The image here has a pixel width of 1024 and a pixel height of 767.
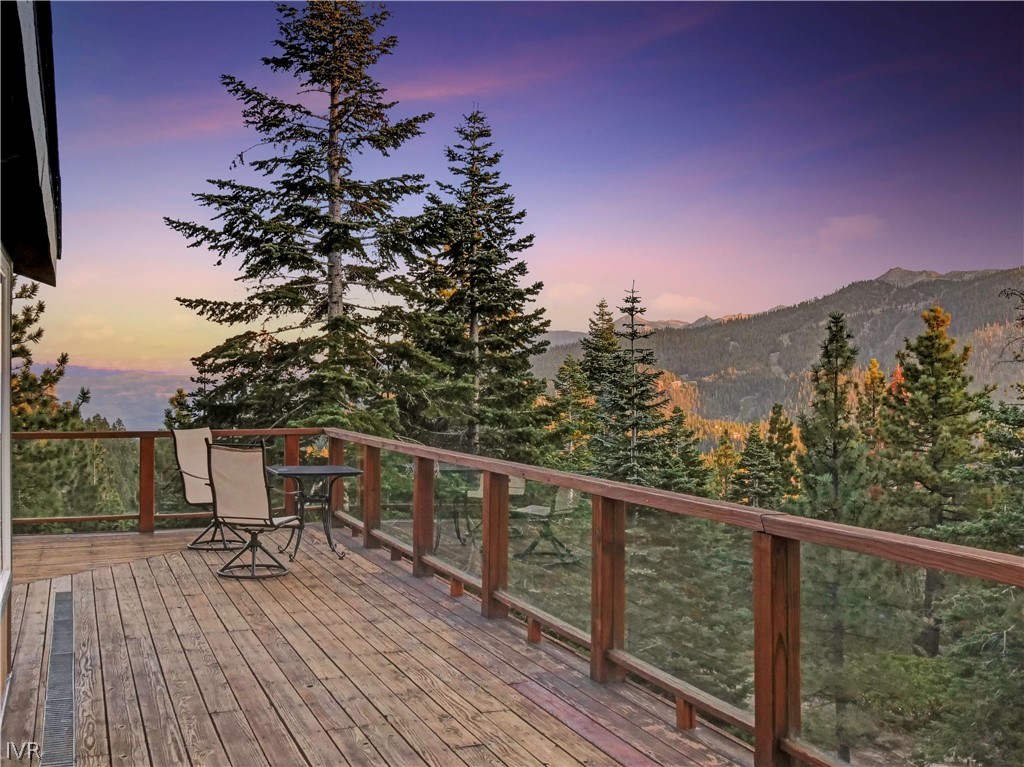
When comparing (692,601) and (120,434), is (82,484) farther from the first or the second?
(692,601)

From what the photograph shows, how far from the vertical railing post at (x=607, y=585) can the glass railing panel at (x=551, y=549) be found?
0.28 feet

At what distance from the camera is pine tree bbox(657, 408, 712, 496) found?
25.9m

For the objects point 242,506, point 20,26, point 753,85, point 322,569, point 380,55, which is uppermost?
point 753,85

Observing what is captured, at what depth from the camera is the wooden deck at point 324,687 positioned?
9.73 ft

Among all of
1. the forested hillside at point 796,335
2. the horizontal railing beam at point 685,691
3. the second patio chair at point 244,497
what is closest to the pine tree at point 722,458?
the forested hillside at point 796,335

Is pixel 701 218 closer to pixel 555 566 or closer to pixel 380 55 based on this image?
pixel 380 55

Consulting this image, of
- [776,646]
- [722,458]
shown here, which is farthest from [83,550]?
[722,458]

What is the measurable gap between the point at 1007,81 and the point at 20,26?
53177 mm

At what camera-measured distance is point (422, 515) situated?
5875 millimetres

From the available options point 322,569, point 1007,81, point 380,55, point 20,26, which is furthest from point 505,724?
point 1007,81

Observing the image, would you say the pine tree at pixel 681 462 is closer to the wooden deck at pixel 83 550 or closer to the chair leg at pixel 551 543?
the wooden deck at pixel 83 550

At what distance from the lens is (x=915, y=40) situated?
43.4 metres

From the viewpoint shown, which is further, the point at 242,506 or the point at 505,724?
the point at 242,506

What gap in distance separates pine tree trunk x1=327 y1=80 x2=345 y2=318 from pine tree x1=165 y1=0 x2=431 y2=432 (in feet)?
0.08
